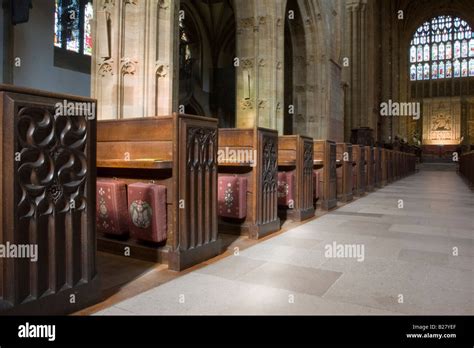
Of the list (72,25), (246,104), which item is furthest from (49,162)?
(72,25)

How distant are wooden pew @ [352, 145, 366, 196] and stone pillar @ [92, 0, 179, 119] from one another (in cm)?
461

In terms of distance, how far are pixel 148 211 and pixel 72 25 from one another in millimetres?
11365

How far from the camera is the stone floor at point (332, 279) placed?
2197mm

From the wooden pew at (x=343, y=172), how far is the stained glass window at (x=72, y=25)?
29.6 feet

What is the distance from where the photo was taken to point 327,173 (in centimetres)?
636

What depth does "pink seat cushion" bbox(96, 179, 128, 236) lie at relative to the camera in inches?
130

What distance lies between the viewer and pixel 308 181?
215 inches

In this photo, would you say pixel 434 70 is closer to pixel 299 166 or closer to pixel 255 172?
pixel 299 166

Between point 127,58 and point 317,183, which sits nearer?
point 127,58

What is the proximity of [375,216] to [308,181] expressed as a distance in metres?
1.16

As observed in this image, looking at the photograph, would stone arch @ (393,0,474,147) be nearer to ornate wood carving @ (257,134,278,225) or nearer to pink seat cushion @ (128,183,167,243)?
ornate wood carving @ (257,134,278,225)
